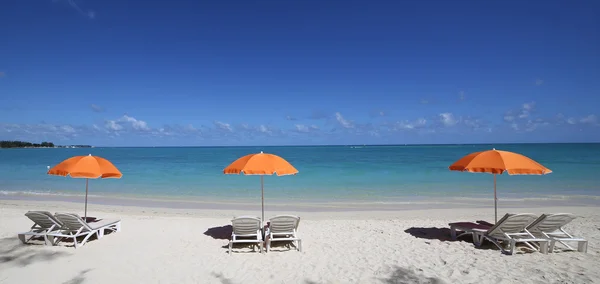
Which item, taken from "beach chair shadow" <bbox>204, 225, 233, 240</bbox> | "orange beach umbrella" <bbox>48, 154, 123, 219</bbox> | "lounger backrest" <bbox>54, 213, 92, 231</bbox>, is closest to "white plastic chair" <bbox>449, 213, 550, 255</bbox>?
"beach chair shadow" <bbox>204, 225, 233, 240</bbox>

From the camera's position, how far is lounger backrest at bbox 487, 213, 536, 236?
239 inches

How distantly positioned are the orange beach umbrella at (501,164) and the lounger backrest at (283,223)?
3.71 metres

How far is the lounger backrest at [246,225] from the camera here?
20.4ft

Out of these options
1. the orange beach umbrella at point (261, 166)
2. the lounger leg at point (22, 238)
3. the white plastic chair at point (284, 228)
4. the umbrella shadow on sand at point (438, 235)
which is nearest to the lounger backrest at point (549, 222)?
the umbrella shadow on sand at point (438, 235)

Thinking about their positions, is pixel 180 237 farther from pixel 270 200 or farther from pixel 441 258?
pixel 270 200

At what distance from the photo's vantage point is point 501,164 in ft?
19.9

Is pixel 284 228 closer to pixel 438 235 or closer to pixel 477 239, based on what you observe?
pixel 438 235

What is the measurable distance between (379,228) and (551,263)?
3.80 meters

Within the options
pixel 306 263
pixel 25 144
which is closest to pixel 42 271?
pixel 306 263

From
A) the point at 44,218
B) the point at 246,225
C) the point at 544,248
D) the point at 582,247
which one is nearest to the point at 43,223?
the point at 44,218

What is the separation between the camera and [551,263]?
5.46 m

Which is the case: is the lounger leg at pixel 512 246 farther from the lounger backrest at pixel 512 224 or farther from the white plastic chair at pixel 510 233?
the lounger backrest at pixel 512 224

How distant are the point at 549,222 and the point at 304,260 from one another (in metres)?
5.06

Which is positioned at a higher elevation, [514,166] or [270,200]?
[514,166]
